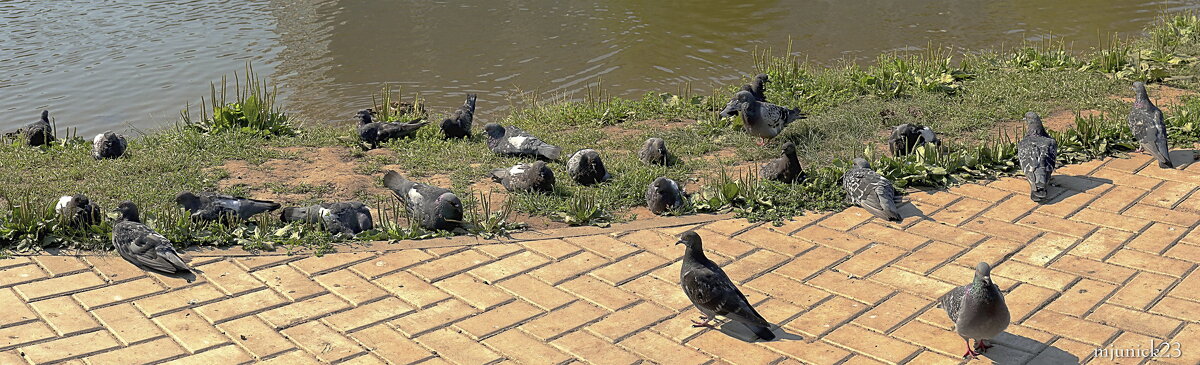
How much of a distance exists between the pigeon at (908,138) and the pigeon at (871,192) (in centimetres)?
93

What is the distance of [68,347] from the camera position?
483 centimetres

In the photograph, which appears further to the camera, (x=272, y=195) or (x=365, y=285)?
(x=272, y=195)

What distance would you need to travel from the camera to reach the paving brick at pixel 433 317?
5086 mm

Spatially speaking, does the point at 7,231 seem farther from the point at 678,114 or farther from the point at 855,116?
the point at 855,116

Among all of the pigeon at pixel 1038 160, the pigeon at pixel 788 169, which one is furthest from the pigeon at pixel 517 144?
the pigeon at pixel 1038 160

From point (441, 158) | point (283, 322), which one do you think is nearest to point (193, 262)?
point (283, 322)

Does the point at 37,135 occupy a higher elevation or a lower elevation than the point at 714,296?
lower

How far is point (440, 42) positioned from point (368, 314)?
9.50 m

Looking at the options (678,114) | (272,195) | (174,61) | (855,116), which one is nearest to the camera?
(272,195)

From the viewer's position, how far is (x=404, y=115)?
9.67 m

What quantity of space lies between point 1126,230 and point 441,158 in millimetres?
4776

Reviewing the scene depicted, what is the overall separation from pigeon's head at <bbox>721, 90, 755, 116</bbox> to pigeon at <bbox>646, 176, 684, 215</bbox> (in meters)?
1.78

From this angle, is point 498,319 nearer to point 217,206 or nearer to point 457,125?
point 217,206

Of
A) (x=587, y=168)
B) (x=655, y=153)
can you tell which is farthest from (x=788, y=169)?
(x=587, y=168)
